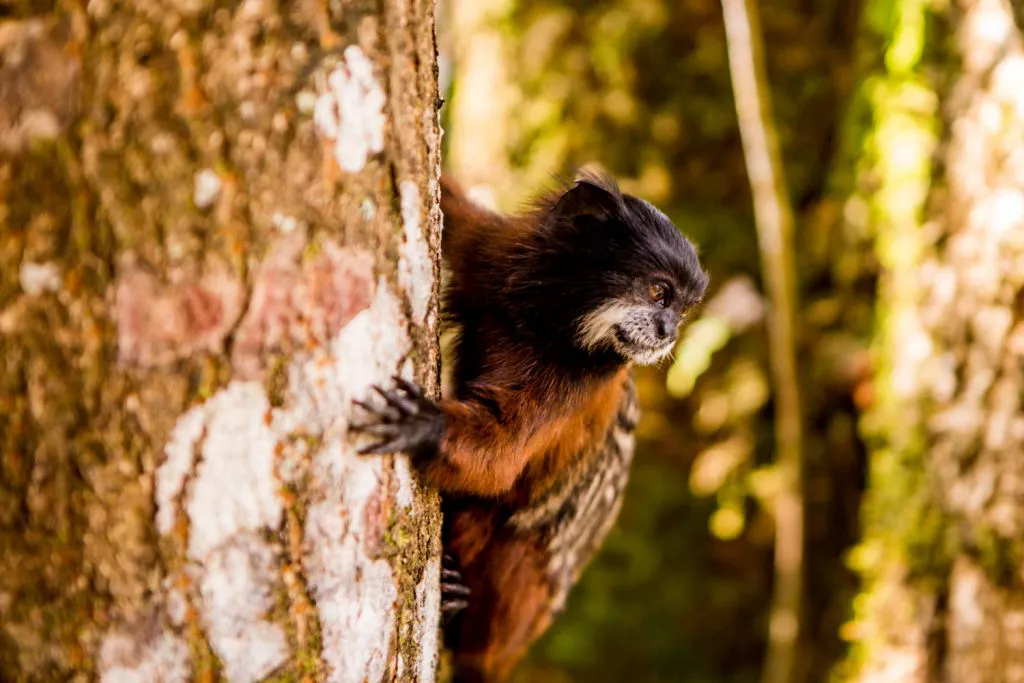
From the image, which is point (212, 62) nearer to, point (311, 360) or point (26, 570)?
point (311, 360)

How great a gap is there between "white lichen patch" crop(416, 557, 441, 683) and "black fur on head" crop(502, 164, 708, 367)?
0.76 metres

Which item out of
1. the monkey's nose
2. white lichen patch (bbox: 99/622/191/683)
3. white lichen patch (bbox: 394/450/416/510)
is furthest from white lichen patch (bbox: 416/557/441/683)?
the monkey's nose

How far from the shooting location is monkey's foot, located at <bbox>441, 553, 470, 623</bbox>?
266 cm

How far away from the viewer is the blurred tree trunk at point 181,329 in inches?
52.5

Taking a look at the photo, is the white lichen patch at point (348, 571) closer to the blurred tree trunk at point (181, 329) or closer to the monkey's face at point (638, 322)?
the blurred tree trunk at point (181, 329)

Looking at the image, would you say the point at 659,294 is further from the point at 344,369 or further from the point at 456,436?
the point at 344,369

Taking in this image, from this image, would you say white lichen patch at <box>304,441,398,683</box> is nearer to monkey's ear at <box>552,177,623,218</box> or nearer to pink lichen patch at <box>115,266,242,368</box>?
pink lichen patch at <box>115,266,242,368</box>

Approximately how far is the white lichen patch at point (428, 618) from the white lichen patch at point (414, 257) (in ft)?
1.73

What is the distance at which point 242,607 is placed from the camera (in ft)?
4.74

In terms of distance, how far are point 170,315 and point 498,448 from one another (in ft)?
3.28

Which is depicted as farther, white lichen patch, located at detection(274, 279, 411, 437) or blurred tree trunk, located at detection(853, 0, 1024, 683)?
blurred tree trunk, located at detection(853, 0, 1024, 683)

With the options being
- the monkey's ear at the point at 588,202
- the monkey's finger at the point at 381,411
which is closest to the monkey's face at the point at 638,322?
the monkey's ear at the point at 588,202

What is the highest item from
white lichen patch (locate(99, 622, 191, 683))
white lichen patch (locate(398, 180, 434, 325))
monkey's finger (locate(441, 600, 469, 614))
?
white lichen patch (locate(398, 180, 434, 325))

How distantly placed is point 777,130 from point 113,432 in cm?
360
